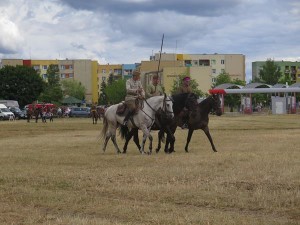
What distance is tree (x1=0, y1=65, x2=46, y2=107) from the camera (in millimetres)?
124000

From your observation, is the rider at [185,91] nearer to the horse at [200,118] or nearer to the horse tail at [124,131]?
the horse at [200,118]

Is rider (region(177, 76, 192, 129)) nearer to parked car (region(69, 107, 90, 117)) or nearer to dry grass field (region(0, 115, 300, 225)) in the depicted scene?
dry grass field (region(0, 115, 300, 225))

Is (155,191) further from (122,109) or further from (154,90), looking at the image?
(154,90)

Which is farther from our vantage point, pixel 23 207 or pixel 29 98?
pixel 29 98

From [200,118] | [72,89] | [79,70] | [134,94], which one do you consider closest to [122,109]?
[134,94]

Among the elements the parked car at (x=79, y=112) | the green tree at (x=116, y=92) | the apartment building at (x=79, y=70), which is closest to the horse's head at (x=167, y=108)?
the parked car at (x=79, y=112)

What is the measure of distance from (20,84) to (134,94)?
109 meters

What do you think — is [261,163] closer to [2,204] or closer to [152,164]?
[152,164]

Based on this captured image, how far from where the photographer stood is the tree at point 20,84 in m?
Answer: 124

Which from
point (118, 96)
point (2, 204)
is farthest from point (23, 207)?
point (118, 96)

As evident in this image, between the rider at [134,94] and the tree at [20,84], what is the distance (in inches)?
4249

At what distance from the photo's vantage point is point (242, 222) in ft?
25.7

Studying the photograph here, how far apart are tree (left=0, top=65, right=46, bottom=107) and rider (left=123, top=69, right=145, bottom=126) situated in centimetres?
10792

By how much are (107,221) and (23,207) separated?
2000 millimetres
